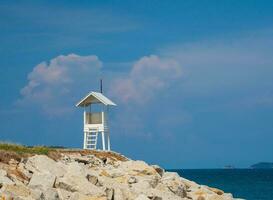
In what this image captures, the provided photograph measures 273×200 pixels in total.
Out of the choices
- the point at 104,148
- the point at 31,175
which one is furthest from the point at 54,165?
the point at 104,148

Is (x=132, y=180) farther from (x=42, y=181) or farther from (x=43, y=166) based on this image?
(x=42, y=181)

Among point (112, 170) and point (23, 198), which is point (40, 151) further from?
point (23, 198)

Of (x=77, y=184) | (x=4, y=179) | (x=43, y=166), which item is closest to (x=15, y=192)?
(x=4, y=179)

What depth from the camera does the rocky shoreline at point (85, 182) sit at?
21.6 metres

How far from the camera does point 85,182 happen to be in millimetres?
23500

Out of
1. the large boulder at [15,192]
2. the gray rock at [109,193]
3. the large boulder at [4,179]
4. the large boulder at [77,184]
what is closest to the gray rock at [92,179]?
the large boulder at [77,184]

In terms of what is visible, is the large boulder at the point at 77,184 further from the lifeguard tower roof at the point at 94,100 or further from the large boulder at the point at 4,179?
the lifeguard tower roof at the point at 94,100

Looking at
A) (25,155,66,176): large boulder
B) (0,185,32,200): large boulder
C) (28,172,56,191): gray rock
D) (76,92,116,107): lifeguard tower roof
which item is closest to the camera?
(0,185,32,200): large boulder

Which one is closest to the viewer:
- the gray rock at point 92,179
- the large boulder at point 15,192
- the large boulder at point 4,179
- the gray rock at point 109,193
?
the large boulder at point 15,192

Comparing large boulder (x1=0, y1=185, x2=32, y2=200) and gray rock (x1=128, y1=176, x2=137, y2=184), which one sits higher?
gray rock (x1=128, y1=176, x2=137, y2=184)

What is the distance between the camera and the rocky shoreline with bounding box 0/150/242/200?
21.6 meters

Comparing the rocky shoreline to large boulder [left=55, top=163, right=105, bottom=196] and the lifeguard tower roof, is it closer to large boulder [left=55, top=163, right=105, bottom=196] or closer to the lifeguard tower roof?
large boulder [left=55, top=163, right=105, bottom=196]

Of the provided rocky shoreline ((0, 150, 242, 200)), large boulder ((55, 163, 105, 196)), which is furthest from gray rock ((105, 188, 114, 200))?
large boulder ((55, 163, 105, 196))

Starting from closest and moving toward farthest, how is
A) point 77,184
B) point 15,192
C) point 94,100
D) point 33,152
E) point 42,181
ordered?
point 15,192 < point 42,181 < point 77,184 < point 33,152 < point 94,100
